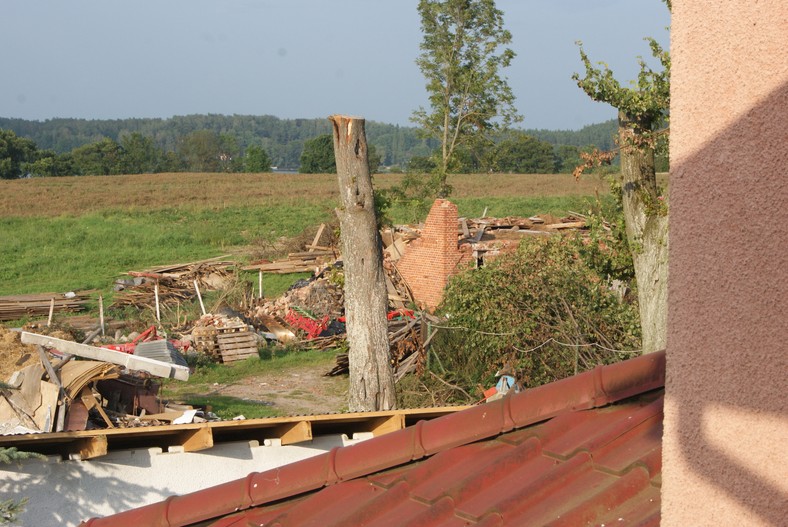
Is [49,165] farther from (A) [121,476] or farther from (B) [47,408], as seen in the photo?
(A) [121,476]

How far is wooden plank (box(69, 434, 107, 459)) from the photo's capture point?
23.2ft

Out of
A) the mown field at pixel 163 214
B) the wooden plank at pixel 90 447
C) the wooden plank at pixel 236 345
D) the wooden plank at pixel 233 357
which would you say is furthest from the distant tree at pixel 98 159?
the wooden plank at pixel 90 447

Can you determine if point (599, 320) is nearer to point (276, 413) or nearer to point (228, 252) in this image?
point (276, 413)

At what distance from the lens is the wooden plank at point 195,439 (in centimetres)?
720

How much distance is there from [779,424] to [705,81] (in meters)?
0.74

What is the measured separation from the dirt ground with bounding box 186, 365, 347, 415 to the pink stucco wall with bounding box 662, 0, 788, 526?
14.2 meters

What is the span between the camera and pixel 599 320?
15.6 m

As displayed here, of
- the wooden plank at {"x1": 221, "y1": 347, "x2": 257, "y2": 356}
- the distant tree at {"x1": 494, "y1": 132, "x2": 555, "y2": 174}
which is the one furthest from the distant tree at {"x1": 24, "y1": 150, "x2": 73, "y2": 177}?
the wooden plank at {"x1": 221, "y1": 347, "x2": 257, "y2": 356}

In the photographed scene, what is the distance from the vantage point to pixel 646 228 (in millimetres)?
11570

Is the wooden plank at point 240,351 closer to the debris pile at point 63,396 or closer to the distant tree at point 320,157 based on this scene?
the debris pile at point 63,396

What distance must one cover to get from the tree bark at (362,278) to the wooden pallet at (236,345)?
969cm

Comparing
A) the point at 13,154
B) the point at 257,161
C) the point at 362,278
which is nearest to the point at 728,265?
the point at 362,278

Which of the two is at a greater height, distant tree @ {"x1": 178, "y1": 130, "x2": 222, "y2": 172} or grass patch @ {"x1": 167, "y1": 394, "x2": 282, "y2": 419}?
distant tree @ {"x1": 178, "y1": 130, "x2": 222, "y2": 172}

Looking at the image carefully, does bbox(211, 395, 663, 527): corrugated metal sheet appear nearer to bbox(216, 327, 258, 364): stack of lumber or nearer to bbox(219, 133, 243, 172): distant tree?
bbox(216, 327, 258, 364): stack of lumber
